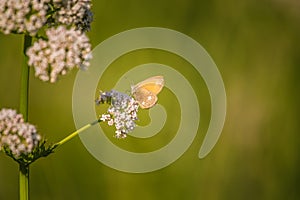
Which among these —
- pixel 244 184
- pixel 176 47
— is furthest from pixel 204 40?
pixel 244 184

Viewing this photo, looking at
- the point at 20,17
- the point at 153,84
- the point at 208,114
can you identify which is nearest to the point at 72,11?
the point at 20,17

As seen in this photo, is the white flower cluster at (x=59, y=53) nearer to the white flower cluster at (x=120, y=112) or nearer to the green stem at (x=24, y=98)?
the green stem at (x=24, y=98)

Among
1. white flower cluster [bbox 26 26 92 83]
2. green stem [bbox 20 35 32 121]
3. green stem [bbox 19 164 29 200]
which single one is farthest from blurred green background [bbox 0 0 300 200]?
white flower cluster [bbox 26 26 92 83]

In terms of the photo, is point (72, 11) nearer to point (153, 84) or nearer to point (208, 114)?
point (153, 84)

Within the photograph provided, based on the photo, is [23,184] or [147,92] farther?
[147,92]

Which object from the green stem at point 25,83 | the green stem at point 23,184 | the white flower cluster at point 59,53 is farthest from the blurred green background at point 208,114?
the white flower cluster at point 59,53

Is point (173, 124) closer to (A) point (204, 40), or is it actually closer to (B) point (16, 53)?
(A) point (204, 40)
